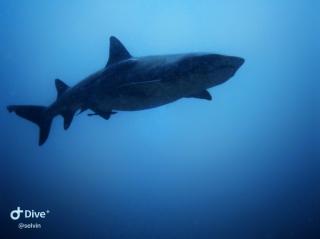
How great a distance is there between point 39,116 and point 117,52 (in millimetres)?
2407

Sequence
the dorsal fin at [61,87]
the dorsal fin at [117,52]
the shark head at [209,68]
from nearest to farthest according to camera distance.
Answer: the shark head at [209,68] < the dorsal fin at [117,52] < the dorsal fin at [61,87]

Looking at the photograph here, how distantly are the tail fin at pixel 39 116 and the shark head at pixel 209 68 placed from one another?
3.57m

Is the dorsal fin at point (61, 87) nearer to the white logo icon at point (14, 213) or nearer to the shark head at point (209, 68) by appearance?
the shark head at point (209, 68)

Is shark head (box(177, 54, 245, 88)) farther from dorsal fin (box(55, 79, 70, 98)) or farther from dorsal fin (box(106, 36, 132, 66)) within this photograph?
dorsal fin (box(55, 79, 70, 98))

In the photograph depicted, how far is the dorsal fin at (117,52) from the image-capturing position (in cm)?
582

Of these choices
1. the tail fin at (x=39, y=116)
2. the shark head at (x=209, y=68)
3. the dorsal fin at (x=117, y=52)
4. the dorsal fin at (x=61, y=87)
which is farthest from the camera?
the tail fin at (x=39, y=116)

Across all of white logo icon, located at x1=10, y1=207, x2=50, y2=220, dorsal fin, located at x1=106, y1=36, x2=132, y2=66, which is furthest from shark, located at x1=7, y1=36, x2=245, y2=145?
white logo icon, located at x1=10, y1=207, x2=50, y2=220

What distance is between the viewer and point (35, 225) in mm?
8883

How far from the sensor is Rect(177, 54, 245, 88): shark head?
449cm

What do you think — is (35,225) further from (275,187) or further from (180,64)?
(275,187)

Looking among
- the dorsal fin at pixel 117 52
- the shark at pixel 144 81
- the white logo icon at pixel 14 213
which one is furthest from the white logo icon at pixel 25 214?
the dorsal fin at pixel 117 52

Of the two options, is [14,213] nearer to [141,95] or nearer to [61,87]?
[61,87]

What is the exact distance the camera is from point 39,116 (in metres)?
7.13

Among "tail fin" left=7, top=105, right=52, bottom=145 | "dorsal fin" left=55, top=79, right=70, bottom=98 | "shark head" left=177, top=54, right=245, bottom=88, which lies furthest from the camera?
"tail fin" left=7, top=105, right=52, bottom=145
